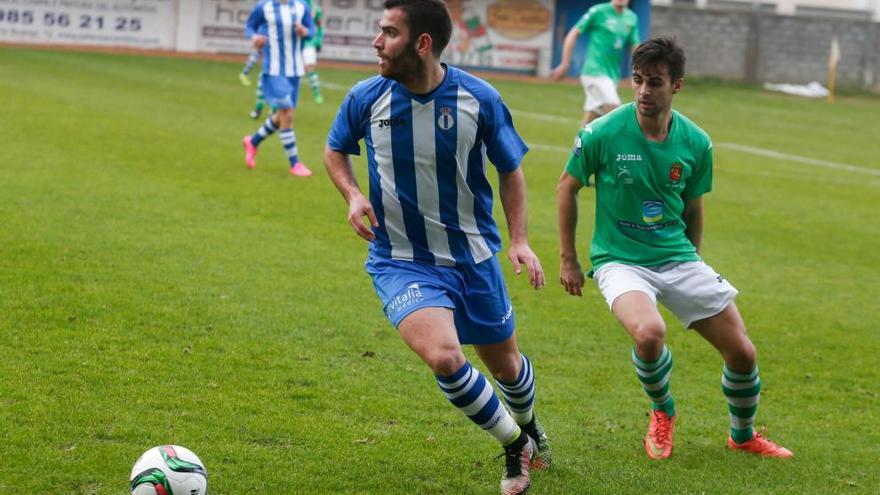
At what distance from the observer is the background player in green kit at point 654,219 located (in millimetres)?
6129

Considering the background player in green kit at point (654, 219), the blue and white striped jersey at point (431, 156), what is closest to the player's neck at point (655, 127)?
the background player in green kit at point (654, 219)

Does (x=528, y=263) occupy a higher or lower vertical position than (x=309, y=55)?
higher

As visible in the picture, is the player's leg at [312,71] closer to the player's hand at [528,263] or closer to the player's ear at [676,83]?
the player's ear at [676,83]

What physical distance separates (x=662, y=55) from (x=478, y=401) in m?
1.90

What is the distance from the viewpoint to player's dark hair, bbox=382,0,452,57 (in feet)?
17.6

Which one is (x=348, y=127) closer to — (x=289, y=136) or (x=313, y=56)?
(x=289, y=136)

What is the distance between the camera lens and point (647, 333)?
5.91m

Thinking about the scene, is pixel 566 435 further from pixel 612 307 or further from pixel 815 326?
pixel 815 326

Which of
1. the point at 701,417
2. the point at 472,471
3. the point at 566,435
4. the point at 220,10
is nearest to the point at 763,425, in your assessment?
the point at 701,417

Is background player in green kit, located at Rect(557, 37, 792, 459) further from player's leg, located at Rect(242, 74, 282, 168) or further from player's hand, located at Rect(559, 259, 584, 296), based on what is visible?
player's leg, located at Rect(242, 74, 282, 168)

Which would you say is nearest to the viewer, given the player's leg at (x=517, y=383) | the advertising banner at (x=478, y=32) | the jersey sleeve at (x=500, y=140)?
the jersey sleeve at (x=500, y=140)

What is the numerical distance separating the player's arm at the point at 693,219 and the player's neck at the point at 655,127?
0.37 metres

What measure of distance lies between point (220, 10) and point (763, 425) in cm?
3160

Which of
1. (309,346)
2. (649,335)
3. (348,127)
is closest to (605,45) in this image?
(309,346)
